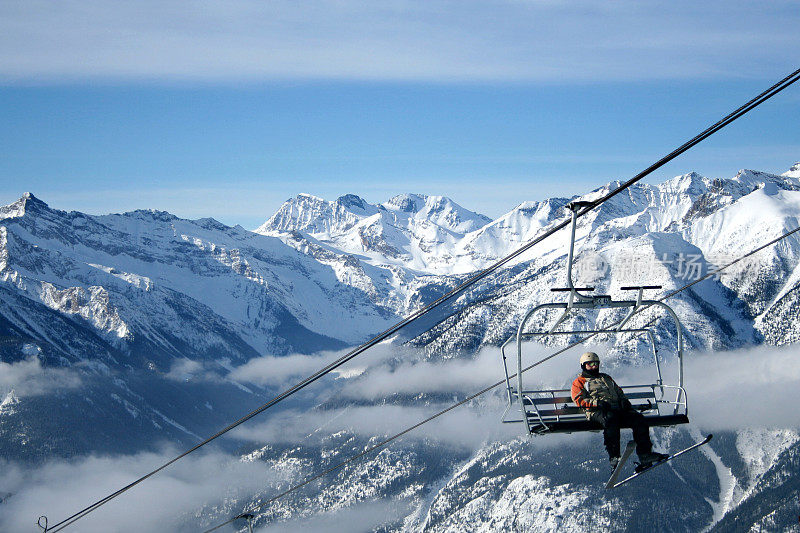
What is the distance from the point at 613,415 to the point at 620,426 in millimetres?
341

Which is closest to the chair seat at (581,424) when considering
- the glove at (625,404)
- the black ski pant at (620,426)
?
the black ski pant at (620,426)

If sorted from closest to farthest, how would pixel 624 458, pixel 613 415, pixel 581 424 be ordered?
pixel 624 458
pixel 613 415
pixel 581 424

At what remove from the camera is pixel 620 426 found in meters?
20.6

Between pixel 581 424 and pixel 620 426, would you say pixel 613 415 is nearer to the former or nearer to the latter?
pixel 620 426

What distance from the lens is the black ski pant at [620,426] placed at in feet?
67.2

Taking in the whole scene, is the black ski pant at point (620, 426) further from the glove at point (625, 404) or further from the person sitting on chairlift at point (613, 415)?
the glove at point (625, 404)

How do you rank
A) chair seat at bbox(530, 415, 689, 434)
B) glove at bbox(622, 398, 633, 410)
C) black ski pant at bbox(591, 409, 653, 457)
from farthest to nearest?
1. glove at bbox(622, 398, 633, 410)
2. black ski pant at bbox(591, 409, 653, 457)
3. chair seat at bbox(530, 415, 689, 434)

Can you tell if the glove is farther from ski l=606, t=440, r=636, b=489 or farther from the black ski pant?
ski l=606, t=440, r=636, b=489

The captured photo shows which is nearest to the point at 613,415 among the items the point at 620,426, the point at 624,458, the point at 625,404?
the point at 620,426

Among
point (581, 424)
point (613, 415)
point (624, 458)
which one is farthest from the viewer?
point (581, 424)

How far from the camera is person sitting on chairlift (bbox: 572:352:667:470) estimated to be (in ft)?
67.2

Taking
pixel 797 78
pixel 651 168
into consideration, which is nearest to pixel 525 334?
pixel 651 168

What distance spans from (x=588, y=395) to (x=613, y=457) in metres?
1.68

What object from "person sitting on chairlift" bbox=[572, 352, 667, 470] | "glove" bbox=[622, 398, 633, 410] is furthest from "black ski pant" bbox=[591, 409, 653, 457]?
"glove" bbox=[622, 398, 633, 410]
